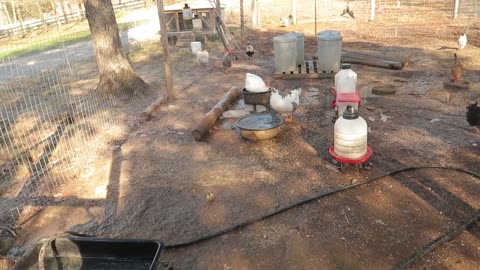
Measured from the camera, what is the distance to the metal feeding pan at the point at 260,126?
607cm

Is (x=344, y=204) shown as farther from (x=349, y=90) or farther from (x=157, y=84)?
(x=157, y=84)

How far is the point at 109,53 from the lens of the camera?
9.55 metres

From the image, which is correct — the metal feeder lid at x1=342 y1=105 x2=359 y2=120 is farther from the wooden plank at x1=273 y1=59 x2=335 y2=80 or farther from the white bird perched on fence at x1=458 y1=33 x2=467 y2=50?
the white bird perched on fence at x1=458 y1=33 x2=467 y2=50

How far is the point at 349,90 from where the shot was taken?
677 centimetres

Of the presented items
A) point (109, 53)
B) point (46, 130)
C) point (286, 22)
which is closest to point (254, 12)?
point (286, 22)

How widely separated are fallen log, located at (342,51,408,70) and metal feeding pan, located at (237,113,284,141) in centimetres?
516

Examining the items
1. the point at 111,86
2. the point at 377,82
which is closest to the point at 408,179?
the point at 377,82

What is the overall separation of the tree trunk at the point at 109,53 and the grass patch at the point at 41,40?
963 millimetres

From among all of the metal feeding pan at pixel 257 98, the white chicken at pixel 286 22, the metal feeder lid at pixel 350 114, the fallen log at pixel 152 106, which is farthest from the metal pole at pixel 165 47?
the white chicken at pixel 286 22

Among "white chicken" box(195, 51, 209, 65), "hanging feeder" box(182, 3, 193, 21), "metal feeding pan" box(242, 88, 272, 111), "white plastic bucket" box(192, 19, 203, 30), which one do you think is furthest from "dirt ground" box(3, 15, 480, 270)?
"white plastic bucket" box(192, 19, 203, 30)

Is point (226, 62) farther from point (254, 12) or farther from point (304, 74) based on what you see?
point (254, 12)

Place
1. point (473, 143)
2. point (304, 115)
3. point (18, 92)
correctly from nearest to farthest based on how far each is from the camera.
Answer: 1. point (473, 143)
2. point (304, 115)
3. point (18, 92)

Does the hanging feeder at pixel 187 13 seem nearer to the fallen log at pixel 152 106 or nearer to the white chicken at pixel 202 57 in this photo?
the white chicken at pixel 202 57

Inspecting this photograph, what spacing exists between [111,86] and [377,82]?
6.83m
